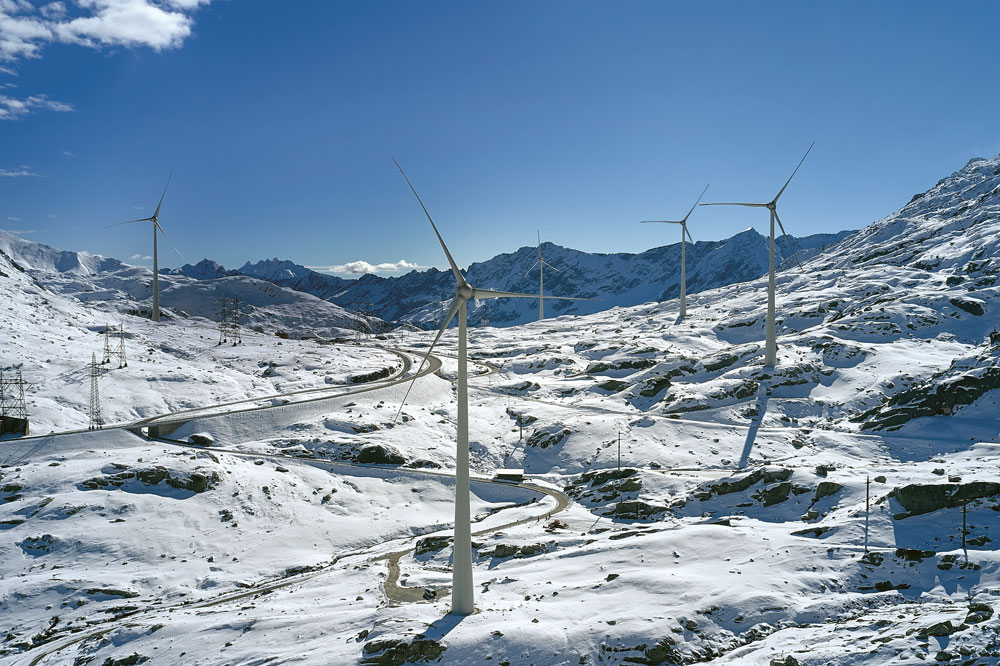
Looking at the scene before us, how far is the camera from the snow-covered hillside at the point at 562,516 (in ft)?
110

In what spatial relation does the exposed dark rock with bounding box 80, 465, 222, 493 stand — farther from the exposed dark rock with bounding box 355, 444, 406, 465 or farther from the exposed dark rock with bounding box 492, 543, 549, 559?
the exposed dark rock with bounding box 492, 543, 549, 559

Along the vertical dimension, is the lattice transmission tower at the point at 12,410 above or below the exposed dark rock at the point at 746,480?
above

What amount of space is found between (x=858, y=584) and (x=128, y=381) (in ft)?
379

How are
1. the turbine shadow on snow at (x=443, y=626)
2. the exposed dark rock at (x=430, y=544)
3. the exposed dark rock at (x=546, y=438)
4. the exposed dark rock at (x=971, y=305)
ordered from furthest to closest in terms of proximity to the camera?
the exposed dark rock at (x=971, y=305)
the exposed dark rock at (x=546, y=438)
the exposed dark rock at (x=430, y=544)
the turbine shadow on snow at (x=443, y=626)

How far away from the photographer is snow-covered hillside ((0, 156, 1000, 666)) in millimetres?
33656

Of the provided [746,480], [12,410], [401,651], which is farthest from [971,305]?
[12,410]

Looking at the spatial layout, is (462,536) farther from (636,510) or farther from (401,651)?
(636,510)

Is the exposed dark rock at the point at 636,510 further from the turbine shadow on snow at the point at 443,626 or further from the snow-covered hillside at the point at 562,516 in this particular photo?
the turbine shadow on snow at the point at 443,626

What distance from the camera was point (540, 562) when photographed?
1929 inches

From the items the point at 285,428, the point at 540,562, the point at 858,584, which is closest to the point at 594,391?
the point at 285,428

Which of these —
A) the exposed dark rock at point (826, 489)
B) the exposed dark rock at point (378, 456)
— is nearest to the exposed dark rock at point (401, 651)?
the exposed dark rock at point (826, 489)

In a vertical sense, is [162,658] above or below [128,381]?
below

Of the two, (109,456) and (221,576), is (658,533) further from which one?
(109,456)

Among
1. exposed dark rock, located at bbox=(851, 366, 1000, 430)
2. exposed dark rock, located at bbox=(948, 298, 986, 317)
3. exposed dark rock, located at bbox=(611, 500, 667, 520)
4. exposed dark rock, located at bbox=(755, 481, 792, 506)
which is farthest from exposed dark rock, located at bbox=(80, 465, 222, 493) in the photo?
exposed dark rock, located at bbox=(948, 298, 986, 317)
